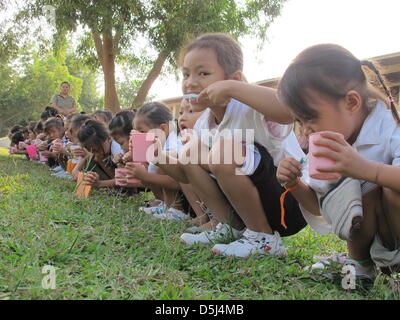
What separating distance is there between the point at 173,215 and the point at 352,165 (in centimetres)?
188

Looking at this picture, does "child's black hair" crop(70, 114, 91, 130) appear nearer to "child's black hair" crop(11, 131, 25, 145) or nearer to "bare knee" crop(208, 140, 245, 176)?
"bare knee" crop(208, 140, 245, 176)

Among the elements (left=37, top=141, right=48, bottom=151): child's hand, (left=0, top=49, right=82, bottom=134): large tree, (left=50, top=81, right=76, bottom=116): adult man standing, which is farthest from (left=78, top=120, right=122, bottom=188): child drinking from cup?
(left=0, top=49, right=82, bottom=134): large tree

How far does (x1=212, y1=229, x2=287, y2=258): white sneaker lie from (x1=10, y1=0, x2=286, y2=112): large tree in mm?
7857

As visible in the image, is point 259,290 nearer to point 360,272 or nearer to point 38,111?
point 360,272

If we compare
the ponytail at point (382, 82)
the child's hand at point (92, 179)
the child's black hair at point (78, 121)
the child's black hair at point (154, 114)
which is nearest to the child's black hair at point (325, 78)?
the ponytail at point (382, 82)

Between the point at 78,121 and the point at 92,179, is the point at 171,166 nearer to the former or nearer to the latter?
the point at 92,179

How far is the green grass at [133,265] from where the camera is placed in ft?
4.54

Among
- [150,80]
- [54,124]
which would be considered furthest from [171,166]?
[150,80]

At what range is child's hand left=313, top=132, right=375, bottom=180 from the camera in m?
1.40
